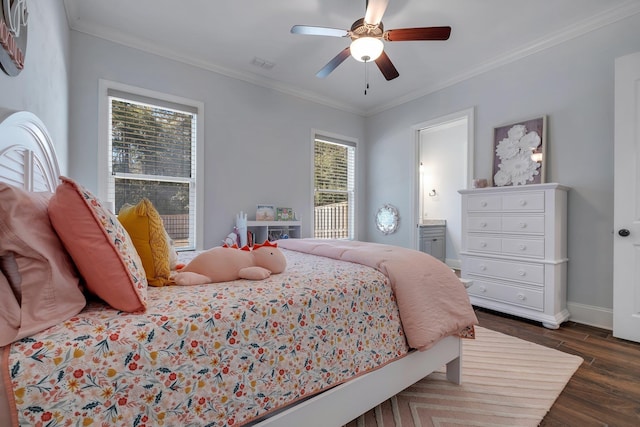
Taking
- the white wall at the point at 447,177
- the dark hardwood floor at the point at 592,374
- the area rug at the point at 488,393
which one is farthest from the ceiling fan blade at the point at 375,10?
the white wall at the point at 447,177

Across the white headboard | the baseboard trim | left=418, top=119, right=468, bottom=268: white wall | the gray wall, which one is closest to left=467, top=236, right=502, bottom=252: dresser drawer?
the gray wall

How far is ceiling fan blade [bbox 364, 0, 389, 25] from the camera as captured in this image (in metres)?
1.93

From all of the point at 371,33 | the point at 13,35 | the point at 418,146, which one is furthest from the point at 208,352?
the point at 418,146

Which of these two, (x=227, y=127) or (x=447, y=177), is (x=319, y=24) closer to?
(x=227, y=127)

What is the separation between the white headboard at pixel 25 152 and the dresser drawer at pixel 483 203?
3.50 metres

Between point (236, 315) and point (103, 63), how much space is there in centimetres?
304

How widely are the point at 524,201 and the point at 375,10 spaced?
7.03 ft

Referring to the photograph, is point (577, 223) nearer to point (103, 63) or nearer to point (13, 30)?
point (13, 30)

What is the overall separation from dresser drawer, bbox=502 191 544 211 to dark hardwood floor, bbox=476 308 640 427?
107 centimetres

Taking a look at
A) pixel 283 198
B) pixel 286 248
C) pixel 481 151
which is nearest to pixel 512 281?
pixel 481 151

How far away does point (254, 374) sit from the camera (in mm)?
1002

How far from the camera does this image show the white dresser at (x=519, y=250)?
2637 millimetres

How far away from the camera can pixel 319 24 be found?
2.72 m

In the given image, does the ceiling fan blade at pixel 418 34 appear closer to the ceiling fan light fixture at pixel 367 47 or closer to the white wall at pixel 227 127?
the ceiling fan light fixture at pixel 367 47
